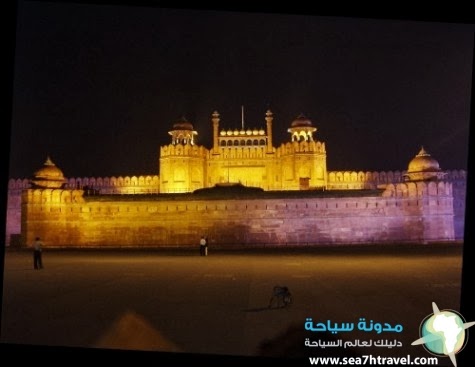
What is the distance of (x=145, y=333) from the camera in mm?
4836

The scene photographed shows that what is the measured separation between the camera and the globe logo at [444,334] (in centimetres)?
434

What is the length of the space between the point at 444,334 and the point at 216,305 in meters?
2.70

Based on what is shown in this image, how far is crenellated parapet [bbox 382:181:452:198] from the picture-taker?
16.7m

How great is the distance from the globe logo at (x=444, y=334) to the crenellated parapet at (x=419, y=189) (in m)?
12.5

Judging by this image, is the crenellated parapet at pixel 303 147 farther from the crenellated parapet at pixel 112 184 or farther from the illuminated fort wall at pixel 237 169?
the crenellated parapet at pixel 112 184

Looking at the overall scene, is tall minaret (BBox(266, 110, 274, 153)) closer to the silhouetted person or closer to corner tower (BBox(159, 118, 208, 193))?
corner tower (BBox(159, 118, 208, 193))

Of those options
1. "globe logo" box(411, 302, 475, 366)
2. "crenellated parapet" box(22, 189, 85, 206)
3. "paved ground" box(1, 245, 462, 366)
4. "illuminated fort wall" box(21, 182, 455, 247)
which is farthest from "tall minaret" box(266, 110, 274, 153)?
"globe logo" box(411, 302, 475, 366)

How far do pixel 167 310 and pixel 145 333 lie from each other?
0.78 m

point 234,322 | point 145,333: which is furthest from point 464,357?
point 145,333

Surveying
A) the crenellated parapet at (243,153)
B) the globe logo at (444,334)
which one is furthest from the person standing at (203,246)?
the crenellated parapet at (243,153)

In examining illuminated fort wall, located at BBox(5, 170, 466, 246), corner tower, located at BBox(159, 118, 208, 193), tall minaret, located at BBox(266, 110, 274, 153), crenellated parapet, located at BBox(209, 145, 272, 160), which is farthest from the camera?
tall minaret, located at BBox(266, 110, 274, 153)

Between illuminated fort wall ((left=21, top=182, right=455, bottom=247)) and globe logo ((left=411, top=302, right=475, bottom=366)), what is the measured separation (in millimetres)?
11896

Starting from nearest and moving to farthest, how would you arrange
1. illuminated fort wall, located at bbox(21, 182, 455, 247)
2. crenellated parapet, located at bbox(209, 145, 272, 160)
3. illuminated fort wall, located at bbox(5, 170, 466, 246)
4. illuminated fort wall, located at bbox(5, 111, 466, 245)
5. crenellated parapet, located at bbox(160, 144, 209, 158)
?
1. illuminated fort wall, located at bbox(21, 182, 455, 247)
2. illuminated fort wall, located at bbox(5, 170, 466, 246)
3. illuminated fort wall, located at bbox(5, 111, 466, 245)
4. crenellated parapet, located at bbox(160, 144, 209, 158)
5. crenellated parapet, located at bbox(209, 145, 272, 160)

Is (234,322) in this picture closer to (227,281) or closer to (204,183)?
(227,281)
